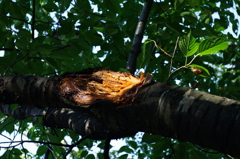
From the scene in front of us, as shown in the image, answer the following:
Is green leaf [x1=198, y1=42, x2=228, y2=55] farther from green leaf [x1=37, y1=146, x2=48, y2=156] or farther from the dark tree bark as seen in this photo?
green leaf [x1=37, y1=146, x2=48, y2=156]

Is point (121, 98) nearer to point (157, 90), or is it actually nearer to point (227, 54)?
point (157, 90)

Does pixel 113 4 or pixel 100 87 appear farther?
pixel 113 4

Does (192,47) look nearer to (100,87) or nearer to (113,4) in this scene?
(100,87)

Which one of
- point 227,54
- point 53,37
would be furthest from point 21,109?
point 227,54

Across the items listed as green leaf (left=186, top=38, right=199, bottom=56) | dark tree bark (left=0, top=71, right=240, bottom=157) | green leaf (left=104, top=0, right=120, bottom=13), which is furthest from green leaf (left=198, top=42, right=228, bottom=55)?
green leaf (left=104, top=0, right=120, bottom=13)

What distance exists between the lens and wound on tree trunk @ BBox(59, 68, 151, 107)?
128 cm

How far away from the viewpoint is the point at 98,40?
106 inches

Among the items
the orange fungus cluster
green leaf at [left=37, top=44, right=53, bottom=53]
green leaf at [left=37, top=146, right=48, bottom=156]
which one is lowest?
green leaf at [left=37, top=146, right=48, bottom=156]

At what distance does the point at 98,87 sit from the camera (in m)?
1.42

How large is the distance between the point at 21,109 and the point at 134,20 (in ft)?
7.87

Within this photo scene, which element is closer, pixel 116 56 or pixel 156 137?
pixel 156 137

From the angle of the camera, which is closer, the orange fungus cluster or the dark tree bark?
the dark tree bark

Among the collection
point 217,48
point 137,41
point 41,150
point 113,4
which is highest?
point 113,4

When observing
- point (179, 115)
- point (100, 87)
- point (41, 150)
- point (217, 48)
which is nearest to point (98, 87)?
point (100, 87)
